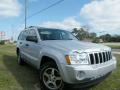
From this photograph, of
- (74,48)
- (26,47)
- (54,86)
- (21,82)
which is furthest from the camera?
(26,47)

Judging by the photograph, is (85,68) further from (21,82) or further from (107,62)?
(21,82)

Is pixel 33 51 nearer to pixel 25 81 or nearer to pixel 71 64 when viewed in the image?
pixel 25 81

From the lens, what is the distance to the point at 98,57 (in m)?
5.26

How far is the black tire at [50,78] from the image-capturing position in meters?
5.39

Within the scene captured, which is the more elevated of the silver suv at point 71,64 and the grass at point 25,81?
the silver suv at point 71,64

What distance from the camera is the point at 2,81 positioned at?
6652 mm

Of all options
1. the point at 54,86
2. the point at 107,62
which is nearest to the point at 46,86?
the point at 54,86

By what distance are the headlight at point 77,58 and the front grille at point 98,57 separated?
168 mm

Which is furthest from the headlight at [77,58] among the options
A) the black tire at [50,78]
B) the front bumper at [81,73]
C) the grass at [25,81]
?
the grass at [25,81]

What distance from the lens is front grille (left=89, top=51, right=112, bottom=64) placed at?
5089 millimetres

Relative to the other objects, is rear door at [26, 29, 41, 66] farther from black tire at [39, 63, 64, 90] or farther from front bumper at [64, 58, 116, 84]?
front bumper at [64, 58, 116, 84]

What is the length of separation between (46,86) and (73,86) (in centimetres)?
94

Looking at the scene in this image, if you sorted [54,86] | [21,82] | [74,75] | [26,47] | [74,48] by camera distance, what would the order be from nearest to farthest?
[74,75], [74,48], [54,86], [21,82], [26,47]

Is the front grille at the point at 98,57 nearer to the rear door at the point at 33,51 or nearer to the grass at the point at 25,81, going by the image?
the grass at the point at 25,81
